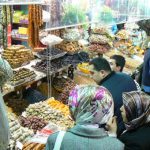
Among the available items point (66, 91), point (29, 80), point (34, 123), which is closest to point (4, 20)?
point (66, 91)

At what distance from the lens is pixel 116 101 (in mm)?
3840

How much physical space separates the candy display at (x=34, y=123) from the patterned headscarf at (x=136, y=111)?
157 centimetres

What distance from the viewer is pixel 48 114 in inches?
180

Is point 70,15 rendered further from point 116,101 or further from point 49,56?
point 116,101

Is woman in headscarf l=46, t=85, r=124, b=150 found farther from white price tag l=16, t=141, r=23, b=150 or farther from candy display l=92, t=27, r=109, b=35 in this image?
candy display l=92, t=27, r=109, b=35

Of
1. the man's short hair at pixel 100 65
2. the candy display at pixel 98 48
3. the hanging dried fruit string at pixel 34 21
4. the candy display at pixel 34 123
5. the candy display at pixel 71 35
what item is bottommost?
the candy display at pixel 34 123

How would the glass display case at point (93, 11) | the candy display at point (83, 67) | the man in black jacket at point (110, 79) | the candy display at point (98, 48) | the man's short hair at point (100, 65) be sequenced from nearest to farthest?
1. the man in black jacket at point (110, 79)
2. the man's short hair at point (100, 65)
3. the glass display case at point (93, 11)
4. the candy display at point (83, 67)
5. the candy display at point (98, 48)

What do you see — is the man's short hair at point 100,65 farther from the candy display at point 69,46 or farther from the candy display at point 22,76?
the candy display at point 69,46

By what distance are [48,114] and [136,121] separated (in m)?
2.06

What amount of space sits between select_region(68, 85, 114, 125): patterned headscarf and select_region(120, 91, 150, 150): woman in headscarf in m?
0.39

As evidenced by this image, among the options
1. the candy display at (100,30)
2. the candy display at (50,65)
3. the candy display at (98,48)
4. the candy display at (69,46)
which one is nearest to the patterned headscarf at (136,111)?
the candy display at (50,65)

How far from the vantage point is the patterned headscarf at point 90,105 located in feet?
7.36

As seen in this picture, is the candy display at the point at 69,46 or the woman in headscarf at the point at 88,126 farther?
the candy display at the point at 69,46

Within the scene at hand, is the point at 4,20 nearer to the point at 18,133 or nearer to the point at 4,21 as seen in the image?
the point at 4,21
